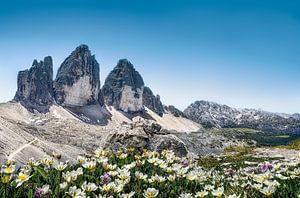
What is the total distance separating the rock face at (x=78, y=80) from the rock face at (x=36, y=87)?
20.0 feet

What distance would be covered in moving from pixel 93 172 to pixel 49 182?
0.93m

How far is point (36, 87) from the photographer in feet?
509

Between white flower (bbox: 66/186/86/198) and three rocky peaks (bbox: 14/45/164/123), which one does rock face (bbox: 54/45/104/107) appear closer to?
three rocky peaks (bbox: 14/45/164/123)

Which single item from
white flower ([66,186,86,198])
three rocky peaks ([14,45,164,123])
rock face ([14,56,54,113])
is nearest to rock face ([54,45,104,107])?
three rocky peaks ([14,45,164,123])

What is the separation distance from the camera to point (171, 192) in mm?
5215

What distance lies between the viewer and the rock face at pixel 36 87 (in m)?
154

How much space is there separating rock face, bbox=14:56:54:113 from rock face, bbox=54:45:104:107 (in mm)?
6107

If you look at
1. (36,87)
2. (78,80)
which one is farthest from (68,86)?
(36,87)

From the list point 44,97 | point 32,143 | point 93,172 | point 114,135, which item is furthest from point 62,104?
point 93,172

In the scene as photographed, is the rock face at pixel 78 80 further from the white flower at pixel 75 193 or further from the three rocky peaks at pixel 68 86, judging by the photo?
the white flower at pixel 75 193

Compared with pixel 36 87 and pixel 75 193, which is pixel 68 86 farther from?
pixel 75 193

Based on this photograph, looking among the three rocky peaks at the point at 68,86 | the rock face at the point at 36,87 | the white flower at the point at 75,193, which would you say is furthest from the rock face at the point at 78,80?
the white flower at the point at 75,193

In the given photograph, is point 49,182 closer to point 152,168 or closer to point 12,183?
point 12,183

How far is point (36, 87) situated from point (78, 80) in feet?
71.3
